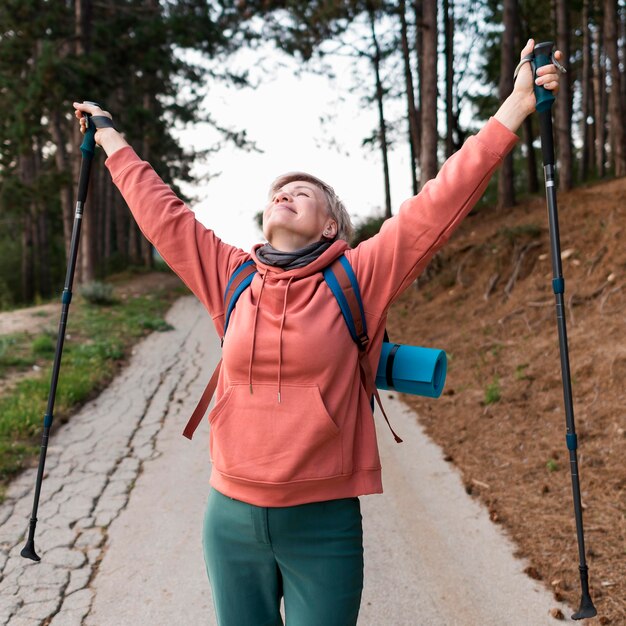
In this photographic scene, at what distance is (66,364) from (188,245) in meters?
7.38

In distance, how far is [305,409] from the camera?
1.85 m

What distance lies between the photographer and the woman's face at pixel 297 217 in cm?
204

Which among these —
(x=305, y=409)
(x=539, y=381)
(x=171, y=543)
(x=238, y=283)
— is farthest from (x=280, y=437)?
(x=539, y=381)

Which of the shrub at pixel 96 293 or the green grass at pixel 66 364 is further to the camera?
the shrub at pixel 96 293

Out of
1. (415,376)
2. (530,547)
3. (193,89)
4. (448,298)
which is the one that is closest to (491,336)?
(448,298)

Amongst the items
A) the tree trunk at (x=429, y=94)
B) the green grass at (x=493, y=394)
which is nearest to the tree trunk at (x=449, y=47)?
the tree trunk at (x=429, y=94)

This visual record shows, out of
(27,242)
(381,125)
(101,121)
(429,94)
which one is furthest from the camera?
(27,242)

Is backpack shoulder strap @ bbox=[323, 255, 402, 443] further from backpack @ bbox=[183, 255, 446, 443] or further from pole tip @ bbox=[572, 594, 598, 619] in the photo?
pole tip @ bbox=[572, 594, 598, 619]

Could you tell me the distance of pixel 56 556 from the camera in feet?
13.1

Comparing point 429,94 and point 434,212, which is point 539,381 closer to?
point 434,212

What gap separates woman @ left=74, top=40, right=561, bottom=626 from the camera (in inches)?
73.2

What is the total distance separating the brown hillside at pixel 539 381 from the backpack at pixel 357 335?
2.03 meters

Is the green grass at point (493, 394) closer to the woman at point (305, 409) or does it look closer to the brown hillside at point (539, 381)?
the brown hillside at point (539, 381)

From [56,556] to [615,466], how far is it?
393cm
